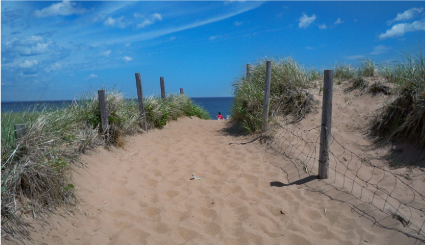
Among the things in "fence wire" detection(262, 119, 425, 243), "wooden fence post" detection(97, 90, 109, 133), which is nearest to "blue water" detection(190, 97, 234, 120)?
"fence wire" detection(262, 119, 425, 243)

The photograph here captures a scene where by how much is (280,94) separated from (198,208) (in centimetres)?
506

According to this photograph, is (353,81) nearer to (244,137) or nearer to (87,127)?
(244,137)

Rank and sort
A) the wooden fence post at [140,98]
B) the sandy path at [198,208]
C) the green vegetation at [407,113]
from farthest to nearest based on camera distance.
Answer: the wooden fence post at [140,98] < the green vegetation at [407,113] < the sandy path at [198,208]

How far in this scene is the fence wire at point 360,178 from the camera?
333cm

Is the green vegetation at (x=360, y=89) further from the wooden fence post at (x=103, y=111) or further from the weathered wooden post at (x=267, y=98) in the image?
the wooden fence post at (x=103, y=111)

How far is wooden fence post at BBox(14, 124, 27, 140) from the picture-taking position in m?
3.37

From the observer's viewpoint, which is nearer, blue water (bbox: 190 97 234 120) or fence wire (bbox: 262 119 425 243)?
fence wire (bbox: 262 119 425 243)

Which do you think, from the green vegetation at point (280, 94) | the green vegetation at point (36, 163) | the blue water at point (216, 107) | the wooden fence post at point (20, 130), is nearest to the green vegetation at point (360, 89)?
the green vegetation at point (280, 94)

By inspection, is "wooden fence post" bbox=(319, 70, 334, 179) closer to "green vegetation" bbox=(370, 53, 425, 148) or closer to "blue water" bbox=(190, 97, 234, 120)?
"green vegetation" bbox=(370, 53, 425, 148)

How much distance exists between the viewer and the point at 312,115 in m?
7.10

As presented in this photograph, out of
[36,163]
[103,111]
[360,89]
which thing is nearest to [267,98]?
[360,89]

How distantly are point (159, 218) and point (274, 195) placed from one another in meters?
1.65

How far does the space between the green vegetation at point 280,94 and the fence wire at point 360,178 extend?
1.05 m

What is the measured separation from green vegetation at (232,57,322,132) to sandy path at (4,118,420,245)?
2086 mm
